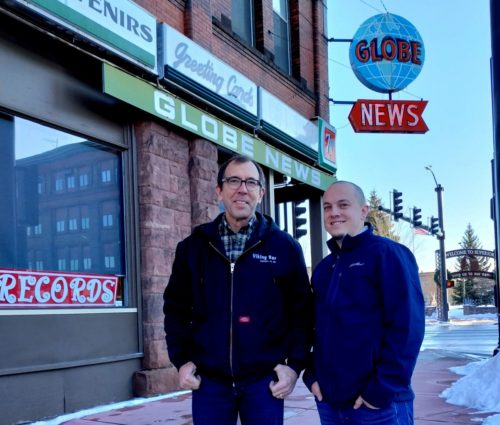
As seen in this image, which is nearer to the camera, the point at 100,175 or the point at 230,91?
the point at 100,175

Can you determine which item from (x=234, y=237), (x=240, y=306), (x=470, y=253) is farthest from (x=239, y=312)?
(x=470, y=253)

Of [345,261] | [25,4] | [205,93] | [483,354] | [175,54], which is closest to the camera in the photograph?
[345,261]

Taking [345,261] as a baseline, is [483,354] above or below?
below

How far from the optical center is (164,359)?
761cm

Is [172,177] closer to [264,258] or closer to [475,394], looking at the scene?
[475,394]

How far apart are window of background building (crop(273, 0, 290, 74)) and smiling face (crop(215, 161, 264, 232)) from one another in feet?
32.5

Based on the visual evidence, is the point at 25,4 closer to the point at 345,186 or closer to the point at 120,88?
the point at 120,88

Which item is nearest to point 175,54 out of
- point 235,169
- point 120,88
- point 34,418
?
point 120,88

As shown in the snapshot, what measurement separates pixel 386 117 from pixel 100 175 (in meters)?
8.05

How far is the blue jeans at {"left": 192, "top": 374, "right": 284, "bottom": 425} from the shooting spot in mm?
2795

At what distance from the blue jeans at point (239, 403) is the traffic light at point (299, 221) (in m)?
11.1

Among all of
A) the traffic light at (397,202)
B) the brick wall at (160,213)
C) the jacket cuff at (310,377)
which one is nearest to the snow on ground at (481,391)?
the brick wall at (160,213)

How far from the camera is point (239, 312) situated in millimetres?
2822

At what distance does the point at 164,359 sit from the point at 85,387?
4.04ft
